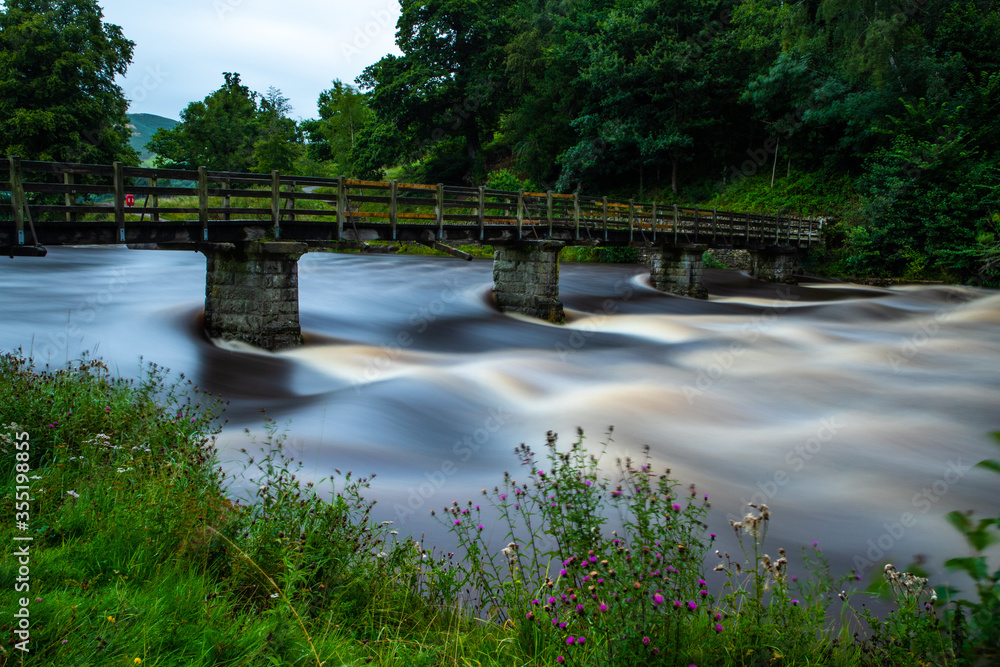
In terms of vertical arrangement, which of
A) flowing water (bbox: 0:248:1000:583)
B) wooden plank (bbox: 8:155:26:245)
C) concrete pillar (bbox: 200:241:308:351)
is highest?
wooden plank (bbox: 8:155:26:245)

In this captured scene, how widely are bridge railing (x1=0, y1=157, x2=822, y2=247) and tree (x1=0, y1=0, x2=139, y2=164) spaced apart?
235 centimetres

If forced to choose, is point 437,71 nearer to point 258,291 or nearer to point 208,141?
point 208,141

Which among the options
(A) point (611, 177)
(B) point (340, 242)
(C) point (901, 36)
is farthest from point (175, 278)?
(A) point (611, 177)

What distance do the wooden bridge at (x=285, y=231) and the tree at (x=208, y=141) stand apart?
143 ft

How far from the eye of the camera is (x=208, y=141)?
6400 cm

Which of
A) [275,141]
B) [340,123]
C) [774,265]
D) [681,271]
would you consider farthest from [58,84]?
[774,265]

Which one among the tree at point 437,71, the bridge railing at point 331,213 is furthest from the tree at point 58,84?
the tree at point 437,71

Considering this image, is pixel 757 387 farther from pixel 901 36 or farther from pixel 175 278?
pixel 901 36

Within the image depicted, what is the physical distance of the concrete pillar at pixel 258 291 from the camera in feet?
45.9

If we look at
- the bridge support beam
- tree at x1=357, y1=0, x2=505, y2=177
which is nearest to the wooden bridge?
the bridge support beam

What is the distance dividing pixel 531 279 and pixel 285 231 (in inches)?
308

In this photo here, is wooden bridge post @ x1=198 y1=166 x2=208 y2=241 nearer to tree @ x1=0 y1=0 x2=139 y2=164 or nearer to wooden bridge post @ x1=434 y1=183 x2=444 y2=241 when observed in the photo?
wooden bridge post @ x1=434 y1=183 x2=444 y2=241

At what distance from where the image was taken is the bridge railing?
11078 mm

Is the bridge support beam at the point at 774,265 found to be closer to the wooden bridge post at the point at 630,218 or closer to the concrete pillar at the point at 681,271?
the concrete pillar at the point at 681,271
